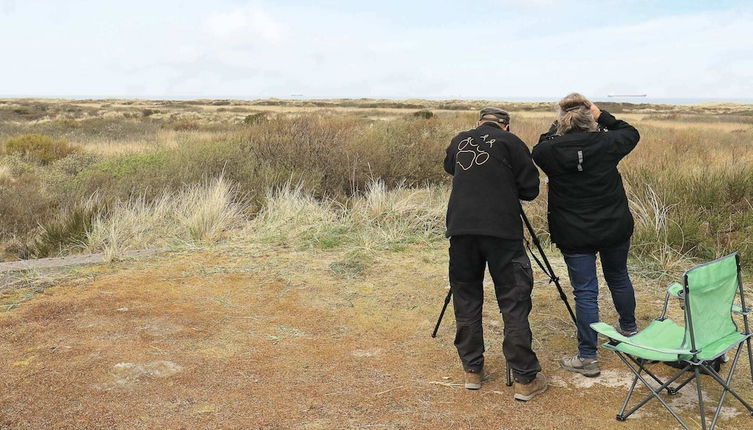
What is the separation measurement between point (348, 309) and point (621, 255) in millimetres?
2528

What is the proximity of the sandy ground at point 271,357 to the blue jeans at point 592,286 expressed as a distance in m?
0.29

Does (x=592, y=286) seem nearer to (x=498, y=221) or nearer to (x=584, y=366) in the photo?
(x=584, y=366)

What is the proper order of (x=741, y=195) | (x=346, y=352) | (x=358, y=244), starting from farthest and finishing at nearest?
(x=741, y=195), (x=358, y=244), (x=346, y=352)

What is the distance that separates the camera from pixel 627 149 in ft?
12.8

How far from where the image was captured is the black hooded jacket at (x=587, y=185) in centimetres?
384

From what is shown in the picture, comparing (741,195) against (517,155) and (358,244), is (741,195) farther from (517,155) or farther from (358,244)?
(517,155)

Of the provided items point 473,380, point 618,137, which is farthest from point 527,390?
A: point 618,137

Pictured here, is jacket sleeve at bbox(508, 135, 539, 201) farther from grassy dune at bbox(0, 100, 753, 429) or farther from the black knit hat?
grassy dune at bbox(0, 100, 753, 429)

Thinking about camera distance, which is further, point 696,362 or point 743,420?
point 743,420

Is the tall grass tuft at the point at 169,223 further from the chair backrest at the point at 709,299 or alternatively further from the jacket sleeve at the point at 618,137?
the chair backrest at the point at 709,299

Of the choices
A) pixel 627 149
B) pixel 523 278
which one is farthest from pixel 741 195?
pixel 523 278

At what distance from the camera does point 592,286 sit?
4.05 meters

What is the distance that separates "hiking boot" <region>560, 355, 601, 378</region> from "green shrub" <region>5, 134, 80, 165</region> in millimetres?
16840

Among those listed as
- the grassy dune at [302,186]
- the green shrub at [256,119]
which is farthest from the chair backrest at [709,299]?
the green shrub at [256,119]
